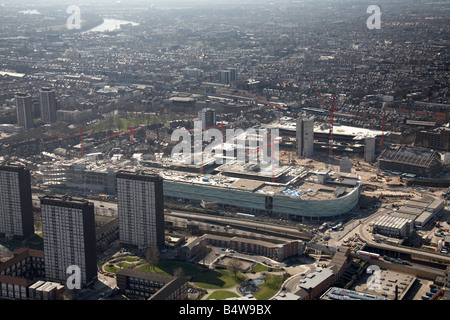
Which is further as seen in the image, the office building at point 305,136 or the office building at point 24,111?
the office building at point 24,111

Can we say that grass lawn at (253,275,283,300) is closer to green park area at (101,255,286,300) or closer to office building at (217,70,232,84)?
green park area at (101,255,286,300)

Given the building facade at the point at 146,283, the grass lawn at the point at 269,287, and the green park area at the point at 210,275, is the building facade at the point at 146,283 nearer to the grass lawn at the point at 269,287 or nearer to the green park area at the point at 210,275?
the green park area at the point at 210,275
